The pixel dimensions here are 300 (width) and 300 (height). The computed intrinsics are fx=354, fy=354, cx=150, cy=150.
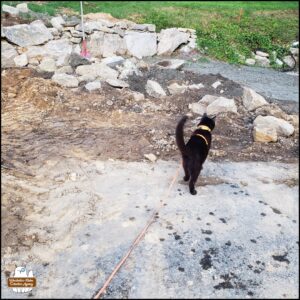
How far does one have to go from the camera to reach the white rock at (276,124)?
8.09 meters

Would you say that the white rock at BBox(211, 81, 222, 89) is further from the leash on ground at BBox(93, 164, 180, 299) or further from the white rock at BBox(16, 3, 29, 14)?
the white rock at BBox(16, 3, 29, 14)

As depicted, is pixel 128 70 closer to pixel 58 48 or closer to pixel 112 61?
pixel 112 61

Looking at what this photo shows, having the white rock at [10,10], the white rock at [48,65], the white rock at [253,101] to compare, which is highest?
the white rock at [10,10]

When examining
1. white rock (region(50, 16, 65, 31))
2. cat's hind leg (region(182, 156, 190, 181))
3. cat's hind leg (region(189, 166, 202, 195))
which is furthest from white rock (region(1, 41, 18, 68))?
cat's hind leg (region(189, 166, 202, 195))

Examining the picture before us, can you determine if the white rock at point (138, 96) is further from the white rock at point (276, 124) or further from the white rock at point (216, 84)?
the white rock at point (276, 124)

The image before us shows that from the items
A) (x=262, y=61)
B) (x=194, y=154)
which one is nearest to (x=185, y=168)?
(x=194, y=154)

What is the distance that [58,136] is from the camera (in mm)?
7680

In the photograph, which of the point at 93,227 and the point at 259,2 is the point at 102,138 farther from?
the point at 259,2

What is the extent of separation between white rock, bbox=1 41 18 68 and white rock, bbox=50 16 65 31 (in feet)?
9.14

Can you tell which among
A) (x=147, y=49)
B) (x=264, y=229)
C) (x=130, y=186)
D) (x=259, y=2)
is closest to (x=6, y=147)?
(x=130, y=186)

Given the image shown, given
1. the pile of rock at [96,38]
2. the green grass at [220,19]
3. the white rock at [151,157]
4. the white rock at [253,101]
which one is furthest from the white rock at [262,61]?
the white rock at [151,157]

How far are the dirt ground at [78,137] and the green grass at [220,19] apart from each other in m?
4.29

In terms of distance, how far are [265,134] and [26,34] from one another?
961 centimetres

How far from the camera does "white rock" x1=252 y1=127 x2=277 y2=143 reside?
775 cm
